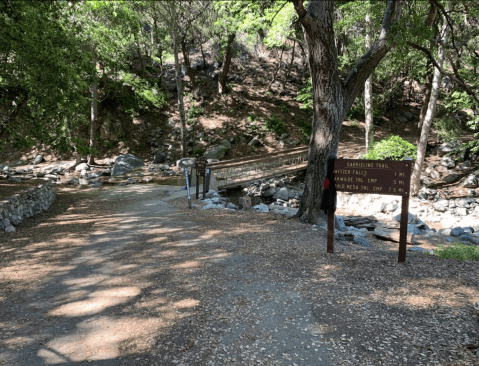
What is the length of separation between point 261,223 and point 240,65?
23.9 m

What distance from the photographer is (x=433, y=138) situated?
18250mm

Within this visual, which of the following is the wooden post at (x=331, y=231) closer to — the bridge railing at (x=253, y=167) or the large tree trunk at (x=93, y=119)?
the bridge railing at (x=253, y=167)

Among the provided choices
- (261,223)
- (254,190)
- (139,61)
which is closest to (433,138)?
(254,190)

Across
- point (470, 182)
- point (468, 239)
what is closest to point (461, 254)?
point (468, 239)

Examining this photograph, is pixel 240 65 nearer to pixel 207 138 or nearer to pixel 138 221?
pixel 207 138

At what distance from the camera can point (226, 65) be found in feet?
77.1

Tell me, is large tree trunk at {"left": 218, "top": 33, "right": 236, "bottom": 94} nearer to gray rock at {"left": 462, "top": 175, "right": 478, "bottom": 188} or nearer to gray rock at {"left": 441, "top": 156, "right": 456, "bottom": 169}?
gray rock at {"left": 441, "top": 156, "right": 456, "bottom": 169}

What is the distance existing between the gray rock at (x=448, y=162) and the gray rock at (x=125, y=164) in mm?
16801

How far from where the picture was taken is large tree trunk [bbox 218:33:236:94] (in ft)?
68.3

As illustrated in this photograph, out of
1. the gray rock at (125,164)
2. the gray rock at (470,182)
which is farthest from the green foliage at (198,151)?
the gray rock at (470,182)

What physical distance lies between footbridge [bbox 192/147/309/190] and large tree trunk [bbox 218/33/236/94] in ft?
31.8

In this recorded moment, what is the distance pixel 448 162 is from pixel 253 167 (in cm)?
959

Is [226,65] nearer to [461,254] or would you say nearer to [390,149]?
[390,149]

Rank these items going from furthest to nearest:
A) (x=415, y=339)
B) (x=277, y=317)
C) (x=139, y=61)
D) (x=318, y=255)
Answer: (x=139, y=61) < (x=318, y=255) < (x=277, y=317) < (x=415, y=339)
